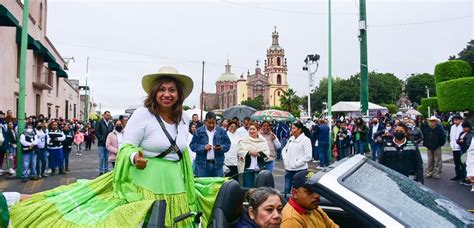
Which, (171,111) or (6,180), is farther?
(6,180)

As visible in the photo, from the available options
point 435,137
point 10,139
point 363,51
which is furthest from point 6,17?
point 435,137

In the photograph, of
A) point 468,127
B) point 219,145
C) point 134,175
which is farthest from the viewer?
point 468,127

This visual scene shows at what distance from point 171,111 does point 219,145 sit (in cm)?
511

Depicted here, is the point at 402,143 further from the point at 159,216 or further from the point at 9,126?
the point at 9,126

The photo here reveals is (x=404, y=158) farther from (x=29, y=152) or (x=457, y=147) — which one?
(x=29, y=152)

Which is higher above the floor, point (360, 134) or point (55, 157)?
point (360, 134)

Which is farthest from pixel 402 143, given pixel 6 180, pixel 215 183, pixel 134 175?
pixel 6 180

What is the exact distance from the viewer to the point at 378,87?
260 ft

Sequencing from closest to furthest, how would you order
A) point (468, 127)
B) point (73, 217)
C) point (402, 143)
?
1. point (73, 217)
2. point (402, 143)
3. point (468, 127)

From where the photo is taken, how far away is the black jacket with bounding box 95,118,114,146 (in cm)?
1136

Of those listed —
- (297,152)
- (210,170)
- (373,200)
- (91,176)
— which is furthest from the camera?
(91,176)

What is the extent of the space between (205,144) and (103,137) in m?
4.29

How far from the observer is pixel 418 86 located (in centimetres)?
8006

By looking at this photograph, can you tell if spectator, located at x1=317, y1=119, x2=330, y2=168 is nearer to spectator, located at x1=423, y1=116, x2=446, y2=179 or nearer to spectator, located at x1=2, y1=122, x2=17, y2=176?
spectator, located at x1=423, y1=116, x2=446, y2=179
